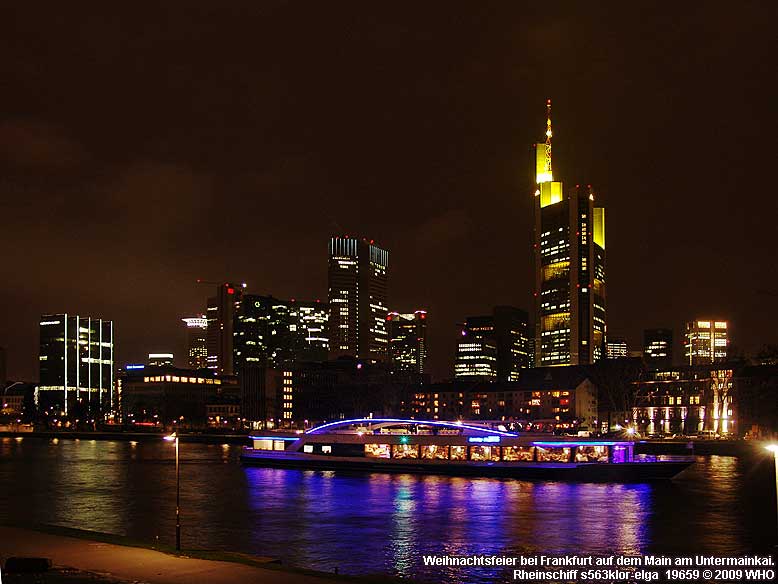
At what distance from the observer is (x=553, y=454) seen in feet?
236

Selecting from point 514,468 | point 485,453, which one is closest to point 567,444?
point 514,468

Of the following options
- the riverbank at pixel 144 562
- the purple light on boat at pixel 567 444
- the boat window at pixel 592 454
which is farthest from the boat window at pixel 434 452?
the riverbank at pixel 144 562

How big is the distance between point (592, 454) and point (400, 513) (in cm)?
2810

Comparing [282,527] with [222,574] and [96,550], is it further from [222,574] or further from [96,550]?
[222,574]

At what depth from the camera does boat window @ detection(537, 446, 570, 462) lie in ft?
234

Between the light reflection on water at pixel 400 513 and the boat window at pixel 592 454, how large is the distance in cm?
565

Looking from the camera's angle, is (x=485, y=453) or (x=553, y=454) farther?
(x=485, y=453)

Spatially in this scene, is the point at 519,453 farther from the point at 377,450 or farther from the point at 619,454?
the point at 377,450

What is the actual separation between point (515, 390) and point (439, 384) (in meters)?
19.5

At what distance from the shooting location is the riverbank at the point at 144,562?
71.6 feet

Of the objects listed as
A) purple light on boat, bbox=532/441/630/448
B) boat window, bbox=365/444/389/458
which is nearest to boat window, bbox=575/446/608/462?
purple light on boat, bbox=532/441/630/448

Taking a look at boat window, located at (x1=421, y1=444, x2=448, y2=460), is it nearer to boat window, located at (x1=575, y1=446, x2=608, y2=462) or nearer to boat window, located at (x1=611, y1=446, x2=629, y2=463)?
boat window, located at (x1=575, y1=446, x2=608, y2=462)

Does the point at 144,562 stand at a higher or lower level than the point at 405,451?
higher

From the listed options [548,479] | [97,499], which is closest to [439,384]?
[548,479]
